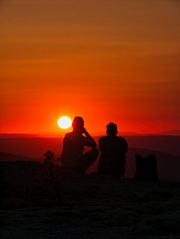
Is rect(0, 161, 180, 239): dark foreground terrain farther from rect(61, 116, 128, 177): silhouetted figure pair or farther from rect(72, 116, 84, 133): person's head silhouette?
rect(72, 116, 84, 133): person's head silhouette

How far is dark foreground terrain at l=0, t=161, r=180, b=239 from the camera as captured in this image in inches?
518

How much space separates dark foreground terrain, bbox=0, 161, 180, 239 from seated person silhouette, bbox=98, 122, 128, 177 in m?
1.35

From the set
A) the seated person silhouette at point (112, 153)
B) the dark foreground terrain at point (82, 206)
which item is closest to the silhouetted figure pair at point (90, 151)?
the seated person silhouette at point (112, 153)

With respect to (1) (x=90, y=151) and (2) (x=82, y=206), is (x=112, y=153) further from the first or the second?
(2) (x=82, y=206)

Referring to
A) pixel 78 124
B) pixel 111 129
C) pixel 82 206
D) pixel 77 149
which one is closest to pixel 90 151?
pixel 77 149

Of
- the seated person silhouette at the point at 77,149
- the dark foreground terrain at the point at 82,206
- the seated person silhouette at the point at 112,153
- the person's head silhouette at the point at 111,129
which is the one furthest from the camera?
the person's head silhouette at the point at 111,129

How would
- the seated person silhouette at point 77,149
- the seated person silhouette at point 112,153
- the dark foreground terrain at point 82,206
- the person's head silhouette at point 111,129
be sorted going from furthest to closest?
the person's head silhouette at point 111,129 < the seated person silhouette at point 112,153 < the seated person silhouette at point 77,149 < the dark foreground terrain at point 82,206

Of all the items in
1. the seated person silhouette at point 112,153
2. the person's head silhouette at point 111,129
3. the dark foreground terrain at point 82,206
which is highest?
the person's head silhouette at point 111,129

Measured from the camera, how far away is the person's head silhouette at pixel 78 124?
21547mm

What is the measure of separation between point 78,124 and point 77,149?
0.68 meters

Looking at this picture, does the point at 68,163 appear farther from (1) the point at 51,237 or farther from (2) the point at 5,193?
(1) the point at 51,237

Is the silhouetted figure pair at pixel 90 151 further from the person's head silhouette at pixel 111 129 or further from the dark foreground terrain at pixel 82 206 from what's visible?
the dark foreground terrain at pixel 82 206

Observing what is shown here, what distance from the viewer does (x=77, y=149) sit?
21516 mm

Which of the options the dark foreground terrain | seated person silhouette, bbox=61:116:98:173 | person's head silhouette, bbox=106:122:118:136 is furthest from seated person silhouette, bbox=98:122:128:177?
the dark foreground terrain
